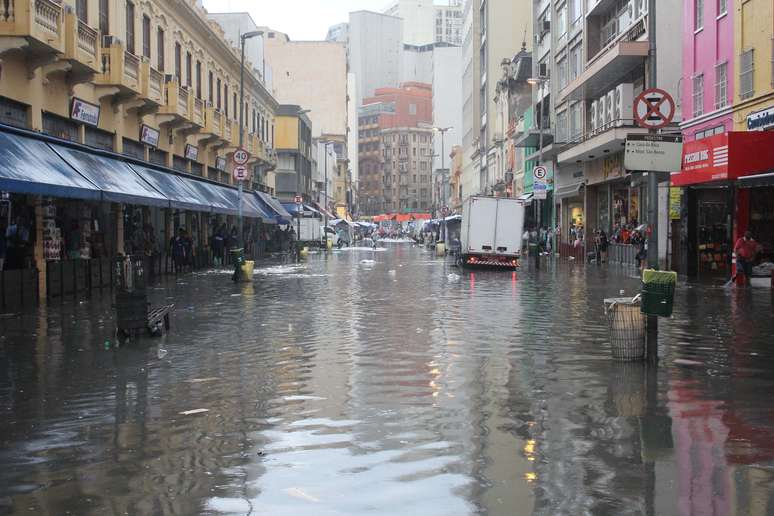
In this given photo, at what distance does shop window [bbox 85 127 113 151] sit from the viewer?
26.6m

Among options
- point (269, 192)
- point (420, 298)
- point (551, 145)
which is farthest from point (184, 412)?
point (269, 192)

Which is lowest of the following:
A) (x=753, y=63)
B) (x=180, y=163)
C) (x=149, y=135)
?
(x=180, y=163)

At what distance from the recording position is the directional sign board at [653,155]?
11.3 m

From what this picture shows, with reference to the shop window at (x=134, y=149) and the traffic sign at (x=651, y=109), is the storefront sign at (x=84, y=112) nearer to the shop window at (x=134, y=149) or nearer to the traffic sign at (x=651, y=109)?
the shop window at (x=134, y=149)

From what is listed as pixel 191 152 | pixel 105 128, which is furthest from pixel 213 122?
pixel 105 128

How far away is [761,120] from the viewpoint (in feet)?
79.5

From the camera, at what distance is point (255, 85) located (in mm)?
57781

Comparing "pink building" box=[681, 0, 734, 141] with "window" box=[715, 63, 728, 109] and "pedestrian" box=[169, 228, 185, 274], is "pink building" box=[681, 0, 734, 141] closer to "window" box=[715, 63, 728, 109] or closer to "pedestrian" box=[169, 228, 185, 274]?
"window" box=[715, 63, 728, 109]

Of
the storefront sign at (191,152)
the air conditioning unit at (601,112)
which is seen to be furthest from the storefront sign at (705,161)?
the storefront sign at (191,152)

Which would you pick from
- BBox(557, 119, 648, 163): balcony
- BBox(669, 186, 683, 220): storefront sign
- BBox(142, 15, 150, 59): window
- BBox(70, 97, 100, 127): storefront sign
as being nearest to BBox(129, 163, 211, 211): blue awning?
BBox(70, 97, 100, 127): storefront sign

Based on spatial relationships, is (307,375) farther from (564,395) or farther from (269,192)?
(269,192)

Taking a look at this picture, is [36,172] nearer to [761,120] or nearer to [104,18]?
[104,18]

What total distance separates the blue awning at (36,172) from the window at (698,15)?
20413mm

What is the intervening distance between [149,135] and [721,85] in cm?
1996
